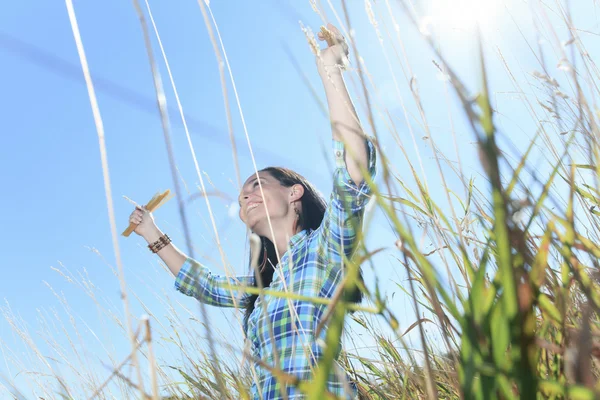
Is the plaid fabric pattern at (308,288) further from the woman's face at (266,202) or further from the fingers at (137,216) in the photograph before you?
the fingers at (137,216)

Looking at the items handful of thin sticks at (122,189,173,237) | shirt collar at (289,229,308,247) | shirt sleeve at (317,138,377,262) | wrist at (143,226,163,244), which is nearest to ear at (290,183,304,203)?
shirt collar at (289,229,308,247)

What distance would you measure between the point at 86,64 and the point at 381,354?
127 cm

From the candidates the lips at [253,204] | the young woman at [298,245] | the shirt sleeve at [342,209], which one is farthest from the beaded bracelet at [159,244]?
the shirt sleeve at [342,209]

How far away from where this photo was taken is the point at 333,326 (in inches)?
10.9

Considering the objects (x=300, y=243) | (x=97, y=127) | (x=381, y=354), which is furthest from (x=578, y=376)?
(x=300, y=243)

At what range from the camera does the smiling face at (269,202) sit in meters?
1.66

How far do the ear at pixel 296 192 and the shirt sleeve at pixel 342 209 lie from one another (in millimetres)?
325

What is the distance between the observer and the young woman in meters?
1.12

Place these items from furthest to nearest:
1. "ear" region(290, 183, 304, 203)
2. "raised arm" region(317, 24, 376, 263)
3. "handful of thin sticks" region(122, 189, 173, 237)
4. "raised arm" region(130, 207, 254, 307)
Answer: "raised arm" region(130, 207, 254, 307) < "ear" region(290, 183, 304, 203) < "handful of thin sticks" region(122, 189, 173, 237) < "raised arm" region(317, 24, 376, 263)

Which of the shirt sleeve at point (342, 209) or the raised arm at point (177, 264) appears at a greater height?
the raised arm at point (177, 264)

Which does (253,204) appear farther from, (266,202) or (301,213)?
(301,213)

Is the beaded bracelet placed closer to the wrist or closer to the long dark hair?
the wrist

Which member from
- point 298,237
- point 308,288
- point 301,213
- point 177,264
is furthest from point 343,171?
point 177,264

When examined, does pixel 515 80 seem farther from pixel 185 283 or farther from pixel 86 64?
pixel 185 283
